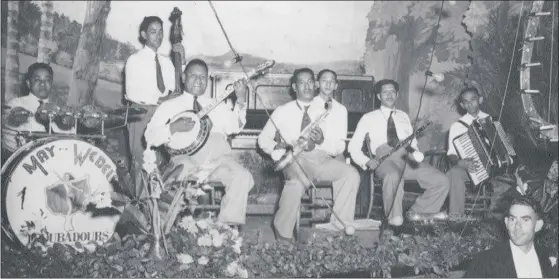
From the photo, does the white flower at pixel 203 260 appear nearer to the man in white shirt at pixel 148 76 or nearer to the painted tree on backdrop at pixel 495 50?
the man in white shirt at pixel 148 76

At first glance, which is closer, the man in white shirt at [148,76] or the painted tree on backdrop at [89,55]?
the man in white shirt at [148,76]

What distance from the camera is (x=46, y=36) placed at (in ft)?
16.1

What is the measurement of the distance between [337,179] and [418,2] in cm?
345

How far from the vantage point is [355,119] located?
543cm

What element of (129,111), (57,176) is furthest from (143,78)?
(57,176)

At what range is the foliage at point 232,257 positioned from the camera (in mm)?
Result: 3172

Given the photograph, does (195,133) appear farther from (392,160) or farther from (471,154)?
(471,154)

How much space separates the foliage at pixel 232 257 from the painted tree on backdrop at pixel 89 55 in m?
2.09

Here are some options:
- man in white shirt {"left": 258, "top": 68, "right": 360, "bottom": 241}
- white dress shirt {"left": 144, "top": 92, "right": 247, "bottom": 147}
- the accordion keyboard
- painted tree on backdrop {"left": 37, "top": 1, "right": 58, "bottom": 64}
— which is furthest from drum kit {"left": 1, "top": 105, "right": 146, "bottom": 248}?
the accordion keyboard

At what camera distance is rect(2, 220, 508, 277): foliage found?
3172mm

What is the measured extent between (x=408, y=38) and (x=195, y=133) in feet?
12.4

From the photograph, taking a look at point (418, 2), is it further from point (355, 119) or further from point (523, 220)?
point (523, 220)

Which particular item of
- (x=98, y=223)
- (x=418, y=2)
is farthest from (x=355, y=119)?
(x=98, y=223)

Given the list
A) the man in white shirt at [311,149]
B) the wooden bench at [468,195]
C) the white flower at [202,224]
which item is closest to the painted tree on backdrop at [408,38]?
the wooden bench at [468,195]
